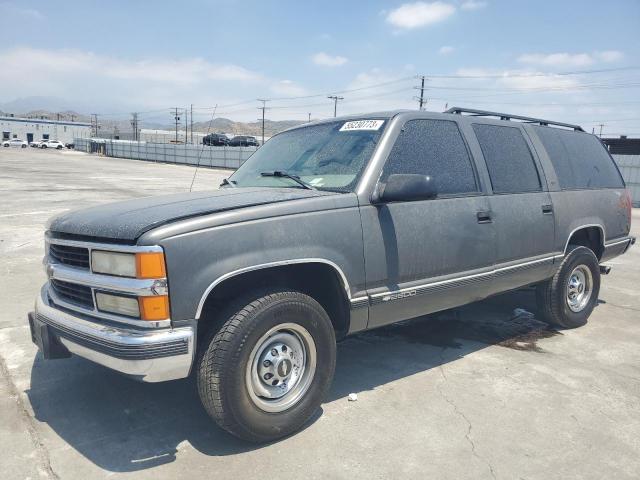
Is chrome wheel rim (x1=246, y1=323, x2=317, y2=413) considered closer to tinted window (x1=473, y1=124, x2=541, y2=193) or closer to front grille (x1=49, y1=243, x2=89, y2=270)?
front grille (x1=49, y1=243, x2=89, y2=270)

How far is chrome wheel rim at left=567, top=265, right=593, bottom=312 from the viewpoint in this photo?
5.24m

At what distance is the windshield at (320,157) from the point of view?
11.6 feet

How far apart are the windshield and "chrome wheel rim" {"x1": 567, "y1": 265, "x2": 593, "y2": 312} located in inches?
113

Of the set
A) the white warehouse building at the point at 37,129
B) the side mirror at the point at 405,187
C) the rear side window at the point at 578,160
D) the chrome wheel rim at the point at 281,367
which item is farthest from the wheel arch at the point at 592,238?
the white warehouse building at the point at 37,129

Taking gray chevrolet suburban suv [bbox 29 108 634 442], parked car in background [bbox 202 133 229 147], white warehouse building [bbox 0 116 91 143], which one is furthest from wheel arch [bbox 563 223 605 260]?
white warehouse building [bbox 0 116 91 143]

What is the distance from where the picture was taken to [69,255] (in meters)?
3.05

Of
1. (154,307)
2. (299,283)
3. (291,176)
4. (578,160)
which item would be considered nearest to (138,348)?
(154,307)

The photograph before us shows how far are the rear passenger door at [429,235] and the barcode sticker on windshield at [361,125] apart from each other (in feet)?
0.65

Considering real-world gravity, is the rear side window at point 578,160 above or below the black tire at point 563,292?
above

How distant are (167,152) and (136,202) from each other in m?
49.8

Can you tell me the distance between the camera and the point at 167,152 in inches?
1988

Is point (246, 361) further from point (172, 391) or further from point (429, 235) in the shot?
point (429, 235)

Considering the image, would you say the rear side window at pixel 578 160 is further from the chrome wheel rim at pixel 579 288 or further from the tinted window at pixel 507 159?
the chrome wheel rim at pixel 579 288

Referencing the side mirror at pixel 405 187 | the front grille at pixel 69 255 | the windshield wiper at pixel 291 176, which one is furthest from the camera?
the windshield wiper at pixel 291 176
